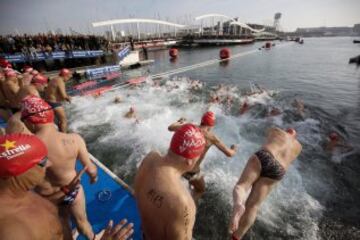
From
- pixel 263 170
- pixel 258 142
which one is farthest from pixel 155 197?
pixel 258 142

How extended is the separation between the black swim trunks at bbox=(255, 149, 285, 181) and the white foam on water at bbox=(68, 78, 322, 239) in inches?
65.2

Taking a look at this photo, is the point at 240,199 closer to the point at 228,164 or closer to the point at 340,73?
the point at 228,164

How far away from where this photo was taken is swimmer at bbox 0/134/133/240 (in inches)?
51.1

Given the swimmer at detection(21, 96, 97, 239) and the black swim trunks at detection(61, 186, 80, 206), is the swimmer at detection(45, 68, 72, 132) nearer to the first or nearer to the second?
the swimmer at detection(21, 96, 97, 239)

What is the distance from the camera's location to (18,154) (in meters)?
1.44

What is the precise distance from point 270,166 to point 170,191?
227 cm

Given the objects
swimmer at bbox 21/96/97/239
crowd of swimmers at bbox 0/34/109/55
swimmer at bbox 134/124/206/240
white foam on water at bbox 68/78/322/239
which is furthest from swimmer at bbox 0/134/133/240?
crowd of swimmers at bbox 0/34/109/55

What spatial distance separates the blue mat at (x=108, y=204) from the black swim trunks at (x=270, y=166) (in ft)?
8.00

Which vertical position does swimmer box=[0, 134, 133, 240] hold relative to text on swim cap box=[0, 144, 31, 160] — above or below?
below

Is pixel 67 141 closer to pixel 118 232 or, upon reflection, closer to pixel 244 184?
pixel 118 232

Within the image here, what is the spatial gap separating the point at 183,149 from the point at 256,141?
665cm

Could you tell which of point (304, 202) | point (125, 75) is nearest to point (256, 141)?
point (304, 202)

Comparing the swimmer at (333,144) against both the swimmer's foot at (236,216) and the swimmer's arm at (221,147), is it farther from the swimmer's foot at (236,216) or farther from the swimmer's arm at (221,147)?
the swimmer's foot at (236,216)

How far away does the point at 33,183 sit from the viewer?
60.0 inches
